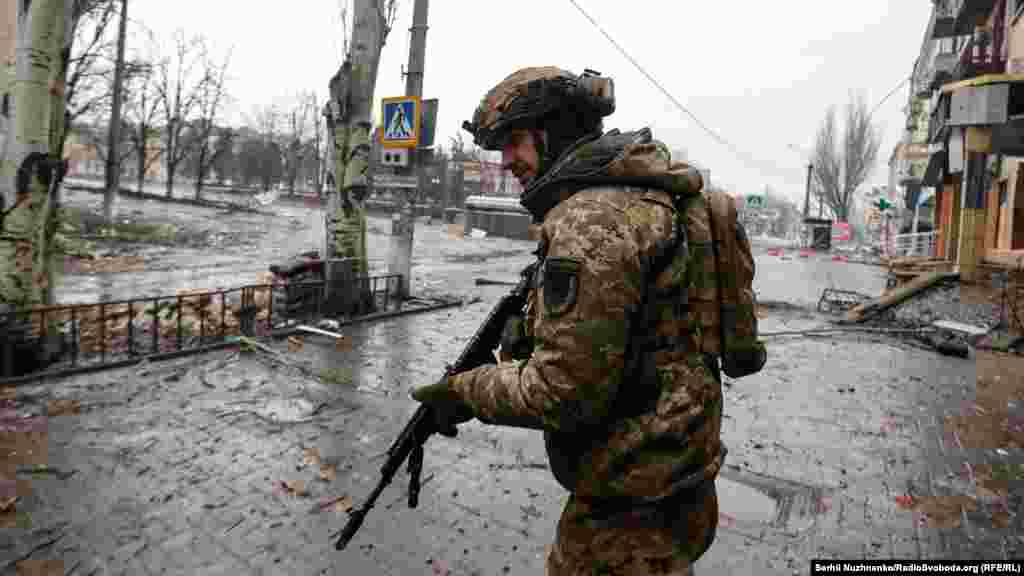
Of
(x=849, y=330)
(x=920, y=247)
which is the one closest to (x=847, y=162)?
(x=920, y=247)

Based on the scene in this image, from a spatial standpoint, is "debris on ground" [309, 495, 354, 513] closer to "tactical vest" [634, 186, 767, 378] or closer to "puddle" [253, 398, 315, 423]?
"puddle" [253, 398, 315, 423]

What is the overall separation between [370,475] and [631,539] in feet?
9.67

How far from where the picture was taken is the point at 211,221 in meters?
27.6

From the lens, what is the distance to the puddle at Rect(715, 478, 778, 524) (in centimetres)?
384

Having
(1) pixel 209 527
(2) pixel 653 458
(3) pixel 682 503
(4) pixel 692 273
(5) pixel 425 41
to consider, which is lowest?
(1) pixel 209 527

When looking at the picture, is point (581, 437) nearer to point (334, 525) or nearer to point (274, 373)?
point (334, 525)

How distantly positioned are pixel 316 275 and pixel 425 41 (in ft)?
15.1

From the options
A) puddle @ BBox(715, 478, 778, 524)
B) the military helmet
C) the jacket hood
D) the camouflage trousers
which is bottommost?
puddle @ BBox(715, 478, 778, 524)

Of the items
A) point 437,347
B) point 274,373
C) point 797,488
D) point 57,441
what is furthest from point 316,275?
point 797,488

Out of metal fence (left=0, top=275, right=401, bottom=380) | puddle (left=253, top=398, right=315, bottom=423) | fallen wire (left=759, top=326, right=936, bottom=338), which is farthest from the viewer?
fallen wire (left=759, top=326, right=936, bottom=338)

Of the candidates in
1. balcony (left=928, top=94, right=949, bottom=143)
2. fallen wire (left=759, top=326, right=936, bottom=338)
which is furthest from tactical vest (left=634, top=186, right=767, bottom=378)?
balcony (left=928, top=94, right=949, bottom=143)

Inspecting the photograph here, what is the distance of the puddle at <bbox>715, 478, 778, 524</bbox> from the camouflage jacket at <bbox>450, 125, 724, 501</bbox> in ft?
7.91

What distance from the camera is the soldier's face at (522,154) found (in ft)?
5.95

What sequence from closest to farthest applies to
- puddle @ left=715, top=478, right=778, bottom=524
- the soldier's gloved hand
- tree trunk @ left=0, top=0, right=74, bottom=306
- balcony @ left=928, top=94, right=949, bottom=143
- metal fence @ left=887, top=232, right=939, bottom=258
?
the soldier's gloved hand → puddle @ left=715, top=478, right=778, bottom=524 → tree trunk @ left=0, top=0, right=74, bottom=306 → balcony @ left=928, top=94, right=949, bottom=143 → metal fence @ left=887, top=232, right=939, bottom=258
